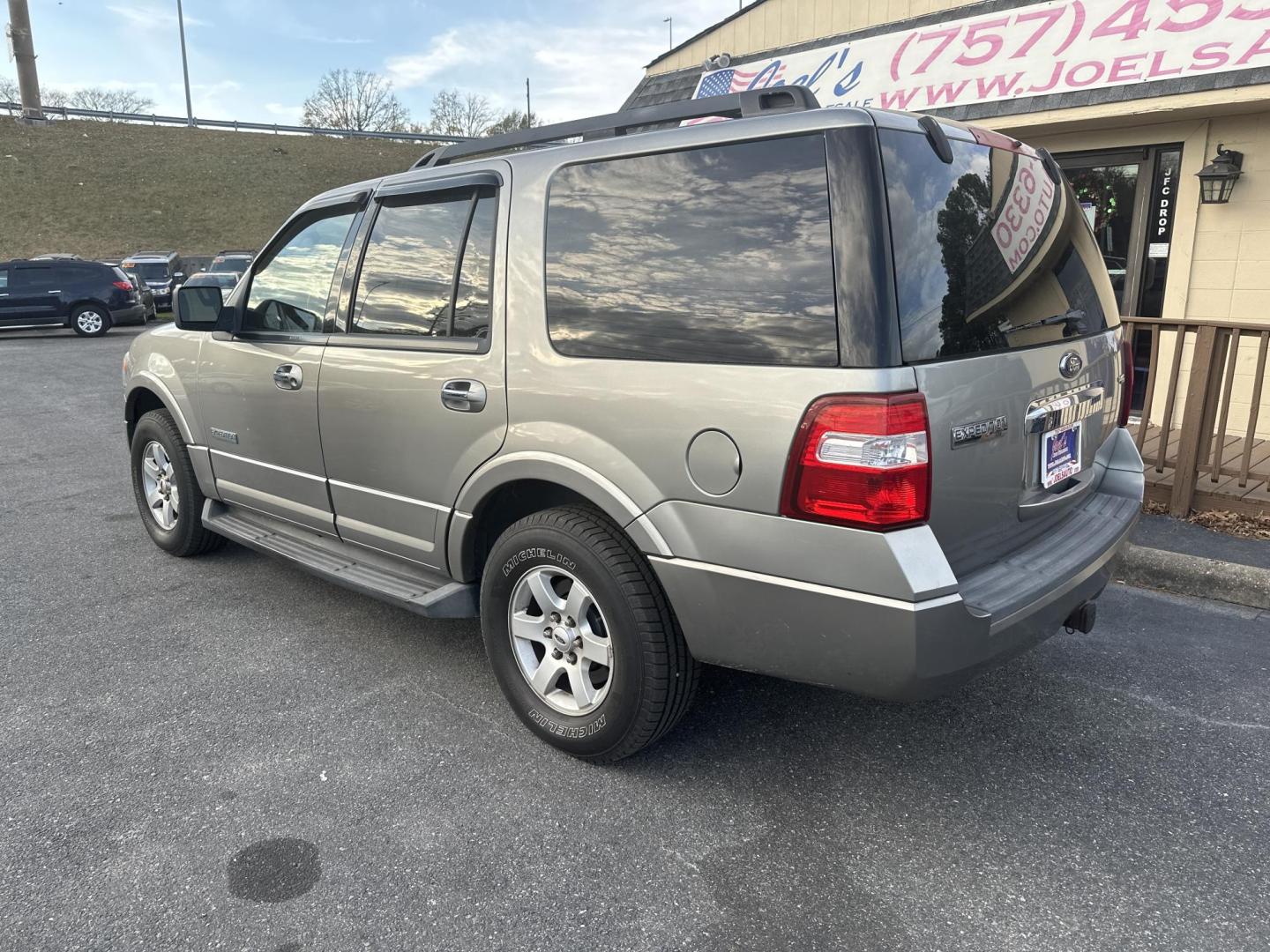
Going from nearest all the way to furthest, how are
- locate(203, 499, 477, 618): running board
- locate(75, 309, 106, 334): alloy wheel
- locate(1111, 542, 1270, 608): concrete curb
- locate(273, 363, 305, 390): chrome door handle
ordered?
locate(203, 499, 477, 618): running board, locate(273, 363, 305, 390): chrome door handle, locate(1111, 542, 1270, 608): concrete curb, locate(75, 309, 106, 334): alloy wheel

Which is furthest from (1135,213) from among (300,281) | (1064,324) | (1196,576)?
(300,281)

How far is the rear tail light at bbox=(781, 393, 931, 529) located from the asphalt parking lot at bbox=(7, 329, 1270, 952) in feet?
3.25

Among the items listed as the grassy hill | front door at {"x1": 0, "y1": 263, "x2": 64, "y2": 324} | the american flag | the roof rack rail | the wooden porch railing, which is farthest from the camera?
the grassy hill

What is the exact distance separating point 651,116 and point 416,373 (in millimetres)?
1191

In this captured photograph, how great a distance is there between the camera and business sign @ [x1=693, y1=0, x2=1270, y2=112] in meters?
6.18

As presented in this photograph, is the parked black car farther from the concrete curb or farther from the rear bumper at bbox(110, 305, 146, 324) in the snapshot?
the concrete curb

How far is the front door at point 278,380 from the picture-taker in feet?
12.2

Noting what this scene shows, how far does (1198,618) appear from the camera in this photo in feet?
13.3

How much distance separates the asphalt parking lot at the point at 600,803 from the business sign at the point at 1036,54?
441cm

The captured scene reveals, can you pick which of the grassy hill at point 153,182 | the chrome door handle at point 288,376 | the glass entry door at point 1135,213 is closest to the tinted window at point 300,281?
the chrome door handle at point 288,376

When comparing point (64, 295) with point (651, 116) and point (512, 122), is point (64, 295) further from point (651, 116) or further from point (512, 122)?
point (512, 122)

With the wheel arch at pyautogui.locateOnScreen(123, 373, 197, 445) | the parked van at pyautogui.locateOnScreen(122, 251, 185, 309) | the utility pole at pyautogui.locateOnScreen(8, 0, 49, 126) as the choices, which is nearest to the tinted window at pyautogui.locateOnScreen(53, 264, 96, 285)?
the parked van at pyautogui.locateOnScreen(122, 251, 185, 309)

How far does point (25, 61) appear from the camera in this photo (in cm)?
5016

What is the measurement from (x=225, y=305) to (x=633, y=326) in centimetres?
246
